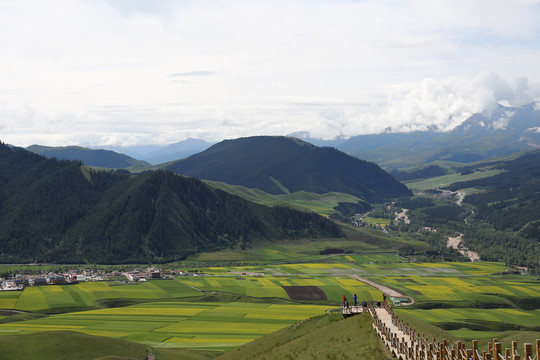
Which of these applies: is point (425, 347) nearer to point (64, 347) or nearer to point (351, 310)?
point (351, 310)

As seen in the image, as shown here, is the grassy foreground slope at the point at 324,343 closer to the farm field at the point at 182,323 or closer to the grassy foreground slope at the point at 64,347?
the grassy foreground slope at the point at 64,347

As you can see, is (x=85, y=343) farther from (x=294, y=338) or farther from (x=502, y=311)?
(x=502, y=311)

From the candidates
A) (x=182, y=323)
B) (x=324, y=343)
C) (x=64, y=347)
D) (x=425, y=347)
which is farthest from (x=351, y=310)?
(x=182, y=323)

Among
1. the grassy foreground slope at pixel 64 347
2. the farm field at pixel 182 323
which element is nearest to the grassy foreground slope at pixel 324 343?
the grassy foreground slope at pixel 64 347

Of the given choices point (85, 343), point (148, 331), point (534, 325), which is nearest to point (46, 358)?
point (85, 343)

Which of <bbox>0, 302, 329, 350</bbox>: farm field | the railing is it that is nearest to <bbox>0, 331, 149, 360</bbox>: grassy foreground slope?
<bbox>0, 302, 329, 350</bbox>: farm field

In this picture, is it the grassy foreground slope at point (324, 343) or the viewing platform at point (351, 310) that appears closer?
the grassy foreground slope at point (324, 343)
